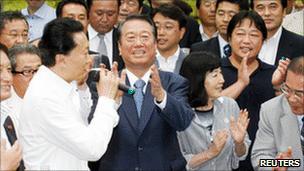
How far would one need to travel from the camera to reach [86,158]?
374 centimetres

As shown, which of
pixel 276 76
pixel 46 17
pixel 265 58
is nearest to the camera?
pixel 276 76

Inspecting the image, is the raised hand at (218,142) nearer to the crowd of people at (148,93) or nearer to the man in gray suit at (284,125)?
the crowd of people at (148,93)

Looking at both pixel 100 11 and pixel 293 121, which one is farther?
pixel 100 11

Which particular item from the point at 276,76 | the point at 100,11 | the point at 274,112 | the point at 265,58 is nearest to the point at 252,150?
the point at 274,112

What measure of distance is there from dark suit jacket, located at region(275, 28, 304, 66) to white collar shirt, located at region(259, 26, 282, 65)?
6cm

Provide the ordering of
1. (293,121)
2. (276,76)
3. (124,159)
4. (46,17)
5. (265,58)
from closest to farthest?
(124,159) → (293,121) → (276,76) → (265,58) → (46,17)

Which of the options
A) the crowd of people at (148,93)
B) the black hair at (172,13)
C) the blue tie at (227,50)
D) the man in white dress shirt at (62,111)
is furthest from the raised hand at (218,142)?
the black hair at (172,13)

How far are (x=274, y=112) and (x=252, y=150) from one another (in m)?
0.35

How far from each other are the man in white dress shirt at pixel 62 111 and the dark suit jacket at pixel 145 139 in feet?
1.72

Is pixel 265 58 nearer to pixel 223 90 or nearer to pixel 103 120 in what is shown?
pixel 223 90

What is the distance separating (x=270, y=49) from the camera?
6.37 m

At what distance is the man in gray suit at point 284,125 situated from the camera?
475cm

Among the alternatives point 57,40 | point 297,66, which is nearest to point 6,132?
point 57,40

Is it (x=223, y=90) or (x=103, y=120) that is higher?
(x=103, y=120)
